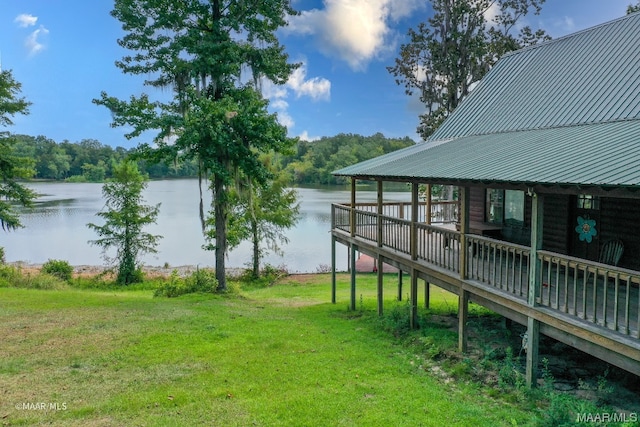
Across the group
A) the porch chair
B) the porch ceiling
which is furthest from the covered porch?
the porch ceiling

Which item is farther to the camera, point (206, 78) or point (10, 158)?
point (10, 158)

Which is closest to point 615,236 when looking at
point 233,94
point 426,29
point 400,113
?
point 233,94

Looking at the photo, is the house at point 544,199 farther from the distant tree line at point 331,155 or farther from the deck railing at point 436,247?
the distant tree line at point 331,155

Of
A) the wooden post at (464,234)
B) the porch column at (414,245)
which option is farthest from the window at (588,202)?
the porch column at (414,245)

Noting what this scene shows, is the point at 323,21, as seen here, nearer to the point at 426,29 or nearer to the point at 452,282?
the point at 426,29

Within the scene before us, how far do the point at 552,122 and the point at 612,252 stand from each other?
3.63 m

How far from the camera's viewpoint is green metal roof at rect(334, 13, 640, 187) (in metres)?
7.02

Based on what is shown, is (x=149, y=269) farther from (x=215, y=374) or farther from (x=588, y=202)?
(x=588, y=202)

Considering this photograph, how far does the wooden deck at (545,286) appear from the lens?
5.91 metres

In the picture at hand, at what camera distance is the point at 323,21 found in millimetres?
44438

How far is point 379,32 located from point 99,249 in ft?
100

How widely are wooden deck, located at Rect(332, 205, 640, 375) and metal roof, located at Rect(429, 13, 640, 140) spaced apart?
376 centimetres

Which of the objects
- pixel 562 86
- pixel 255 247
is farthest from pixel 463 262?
pixel 255 247

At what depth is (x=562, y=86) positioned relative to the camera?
12.0m
